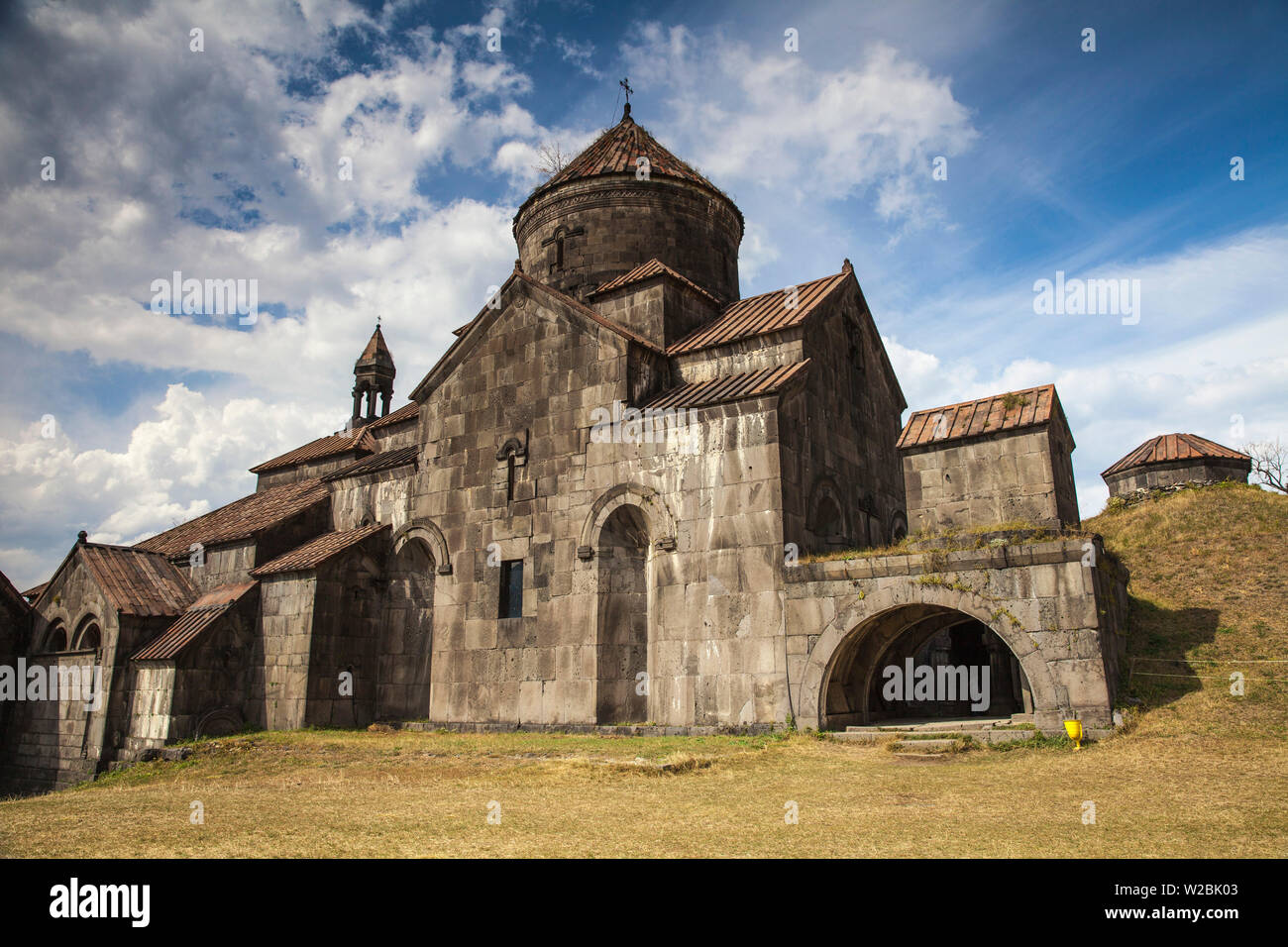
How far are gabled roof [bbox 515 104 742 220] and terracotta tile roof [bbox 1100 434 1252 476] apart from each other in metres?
12.6

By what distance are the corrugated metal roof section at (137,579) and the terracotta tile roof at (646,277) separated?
11.3 metres

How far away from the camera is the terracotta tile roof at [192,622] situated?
54.0ft

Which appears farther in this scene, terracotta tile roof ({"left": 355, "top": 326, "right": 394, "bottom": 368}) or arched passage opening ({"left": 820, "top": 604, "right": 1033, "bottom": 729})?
terracotta tile roof ({"left": 355, "top": 326, "right": 394, "bottom": 368})

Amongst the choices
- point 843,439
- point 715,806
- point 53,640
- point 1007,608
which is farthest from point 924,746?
point 53,640

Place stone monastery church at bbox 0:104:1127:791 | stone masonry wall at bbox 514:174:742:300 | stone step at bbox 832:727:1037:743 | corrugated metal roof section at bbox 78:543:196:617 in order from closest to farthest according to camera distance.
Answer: stone step at bbox 832:727:1037:743 → stone monastery church at bbox 0:104:1127:791 → corrugated metal roof section at bbox 78:543:196:617 → stone masonry wall at bbox 514:174:742:300

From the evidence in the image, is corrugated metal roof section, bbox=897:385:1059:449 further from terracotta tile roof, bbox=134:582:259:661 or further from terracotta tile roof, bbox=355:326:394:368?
terracotta tile roof, bbox=355:326:394:368

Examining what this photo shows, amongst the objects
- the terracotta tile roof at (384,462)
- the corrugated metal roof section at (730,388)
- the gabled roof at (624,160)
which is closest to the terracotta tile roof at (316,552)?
the terracotta tile roof at (384,462)

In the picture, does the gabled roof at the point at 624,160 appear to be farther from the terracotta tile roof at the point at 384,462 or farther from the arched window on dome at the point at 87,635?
the arched window on dome at the point at 87,635

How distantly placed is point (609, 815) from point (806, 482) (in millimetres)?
7959

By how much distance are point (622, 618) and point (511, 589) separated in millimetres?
2528

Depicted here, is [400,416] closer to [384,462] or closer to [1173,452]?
[384,462]

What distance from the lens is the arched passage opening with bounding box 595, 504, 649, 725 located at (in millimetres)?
13711

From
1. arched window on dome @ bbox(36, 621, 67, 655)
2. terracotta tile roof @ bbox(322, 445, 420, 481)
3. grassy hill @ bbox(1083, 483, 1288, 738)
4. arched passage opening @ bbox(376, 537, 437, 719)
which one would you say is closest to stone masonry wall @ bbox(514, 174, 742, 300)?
terracotta tile roof @ bbox(322, 445, 420, 481)

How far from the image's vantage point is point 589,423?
14.9 metres
